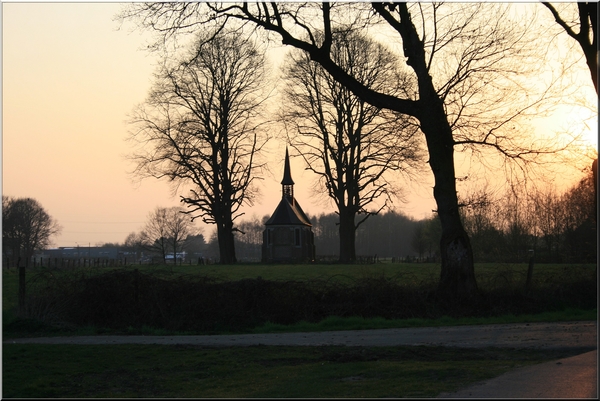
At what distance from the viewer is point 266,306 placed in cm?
2009

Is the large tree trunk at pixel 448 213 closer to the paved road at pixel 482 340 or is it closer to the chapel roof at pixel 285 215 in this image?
the paved road at pixel 482 340

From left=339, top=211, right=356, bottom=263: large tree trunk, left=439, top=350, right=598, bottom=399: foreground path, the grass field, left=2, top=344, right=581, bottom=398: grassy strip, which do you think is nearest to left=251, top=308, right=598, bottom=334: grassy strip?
the grass field

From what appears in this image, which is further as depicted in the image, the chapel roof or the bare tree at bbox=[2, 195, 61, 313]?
the chapel roof

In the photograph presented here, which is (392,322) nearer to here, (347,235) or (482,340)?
(482,340)

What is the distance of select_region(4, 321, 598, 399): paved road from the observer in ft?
32.2

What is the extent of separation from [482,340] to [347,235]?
1411 inches

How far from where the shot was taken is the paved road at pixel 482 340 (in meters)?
9.81

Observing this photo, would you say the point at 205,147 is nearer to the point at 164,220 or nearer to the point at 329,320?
the point at 329,320

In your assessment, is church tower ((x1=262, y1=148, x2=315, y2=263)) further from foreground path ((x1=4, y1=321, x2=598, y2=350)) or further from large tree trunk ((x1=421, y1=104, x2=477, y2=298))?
foreground path ((x1=4, y1=321, x2=598, y2=350))

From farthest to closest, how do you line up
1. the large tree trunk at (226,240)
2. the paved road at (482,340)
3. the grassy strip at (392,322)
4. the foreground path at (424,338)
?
the large tree trunk at (226,240), the grassy strip at (392,322), the foreground path at (424,338), the paved road at (482,340)

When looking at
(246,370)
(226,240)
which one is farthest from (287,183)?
(246,370)

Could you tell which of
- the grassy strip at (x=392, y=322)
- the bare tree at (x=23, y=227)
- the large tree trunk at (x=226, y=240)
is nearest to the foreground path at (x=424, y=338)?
the grassy strip at (x=392, y=322)

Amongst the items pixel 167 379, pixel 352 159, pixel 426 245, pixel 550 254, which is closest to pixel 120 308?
pixel 167 379

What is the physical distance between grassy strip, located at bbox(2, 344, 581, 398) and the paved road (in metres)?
0.68
